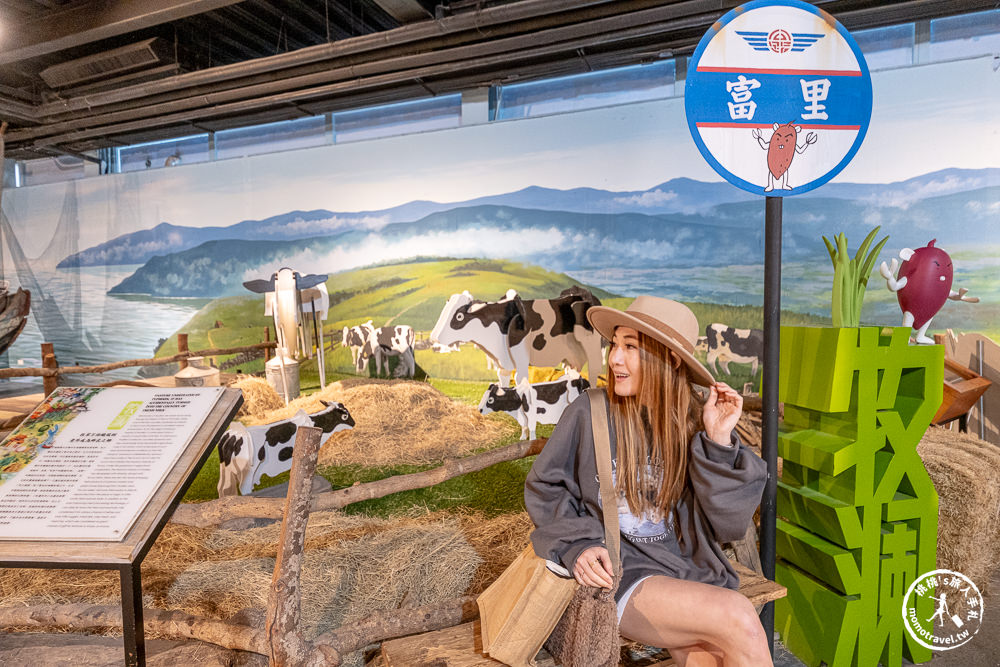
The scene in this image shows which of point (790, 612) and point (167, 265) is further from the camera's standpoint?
point (167, 265)

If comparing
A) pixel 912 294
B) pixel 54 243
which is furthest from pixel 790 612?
pixel 54 243

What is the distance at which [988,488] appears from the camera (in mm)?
3213

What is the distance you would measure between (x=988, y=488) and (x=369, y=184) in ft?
22.2

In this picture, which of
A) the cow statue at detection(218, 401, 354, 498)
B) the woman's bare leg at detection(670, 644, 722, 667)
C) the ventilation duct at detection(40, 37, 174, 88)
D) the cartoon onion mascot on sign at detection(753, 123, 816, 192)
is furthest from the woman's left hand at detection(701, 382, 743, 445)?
the ventilation duct at detection(40, 37, 174, 88)

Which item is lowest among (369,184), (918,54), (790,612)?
(790,612)

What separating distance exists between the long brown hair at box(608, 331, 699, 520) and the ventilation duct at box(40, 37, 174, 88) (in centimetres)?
685

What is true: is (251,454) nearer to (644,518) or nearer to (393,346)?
(644,518)

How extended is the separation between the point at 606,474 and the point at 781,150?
1.18 metres

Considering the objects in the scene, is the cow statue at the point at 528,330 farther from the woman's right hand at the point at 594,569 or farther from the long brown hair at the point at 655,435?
the woman's right hand at the point at 594,569

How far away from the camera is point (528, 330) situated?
226 inches

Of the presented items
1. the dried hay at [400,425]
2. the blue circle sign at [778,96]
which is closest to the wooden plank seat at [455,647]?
the blue circle sign at [778,96]

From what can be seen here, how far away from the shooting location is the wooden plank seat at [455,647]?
68.9 inches

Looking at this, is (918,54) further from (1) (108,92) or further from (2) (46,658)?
(1) (108,92)

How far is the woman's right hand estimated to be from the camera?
155 cm
